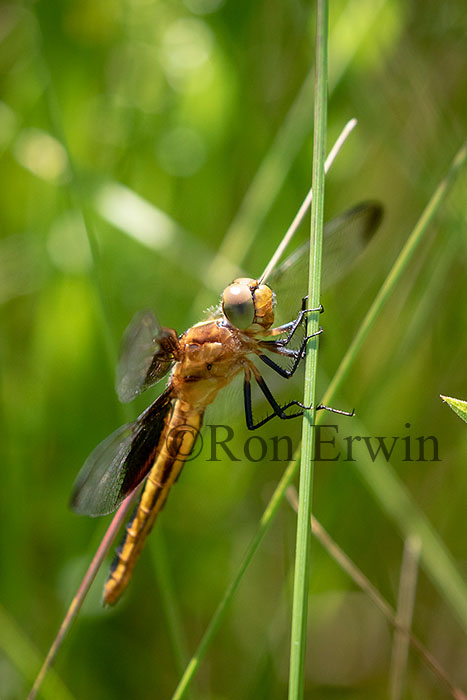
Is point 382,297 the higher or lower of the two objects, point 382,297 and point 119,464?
the higher

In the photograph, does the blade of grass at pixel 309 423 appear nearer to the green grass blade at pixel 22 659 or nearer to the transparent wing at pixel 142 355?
the transparent wing at pixel 142 355

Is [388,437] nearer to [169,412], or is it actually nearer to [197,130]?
[169,412]

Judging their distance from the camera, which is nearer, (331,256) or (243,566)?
(243,566)

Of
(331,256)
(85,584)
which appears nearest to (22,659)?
(85,584)

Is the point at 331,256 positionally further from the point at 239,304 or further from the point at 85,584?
the point at 85,584

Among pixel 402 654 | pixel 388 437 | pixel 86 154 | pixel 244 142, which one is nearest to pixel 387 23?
pixel 244 142

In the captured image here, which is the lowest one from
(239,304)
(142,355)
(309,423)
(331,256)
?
(309,423)

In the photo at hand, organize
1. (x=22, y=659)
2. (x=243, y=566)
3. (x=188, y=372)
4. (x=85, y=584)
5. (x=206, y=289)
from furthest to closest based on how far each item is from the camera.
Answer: (x=206, y=289) < (x=22, y=659) < (x=188, y=372) < (x=85, y=584) < (x=243, y=566)

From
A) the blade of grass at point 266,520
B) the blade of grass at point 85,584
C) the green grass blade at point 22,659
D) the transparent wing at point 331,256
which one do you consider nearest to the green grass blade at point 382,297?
the blade of grass at point 266,520
